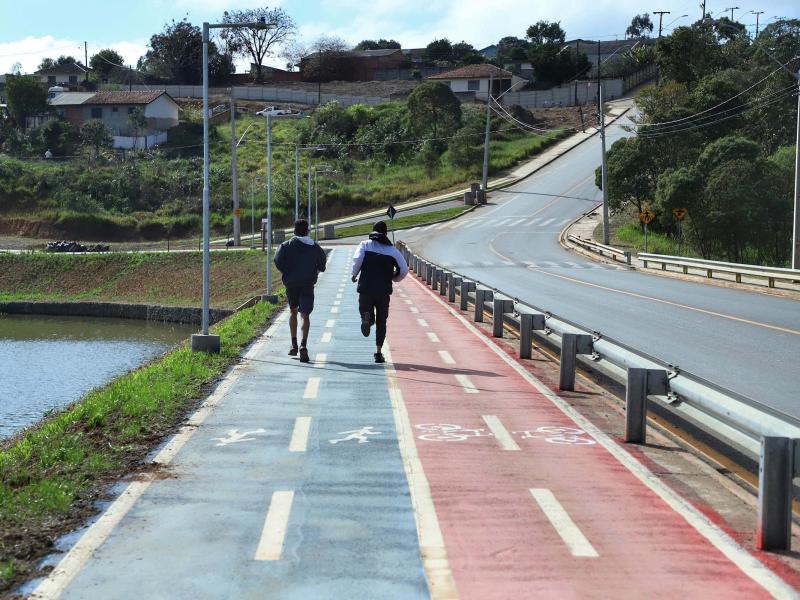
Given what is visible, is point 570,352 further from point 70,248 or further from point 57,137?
point 57,137

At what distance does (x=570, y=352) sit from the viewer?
41.1 ft

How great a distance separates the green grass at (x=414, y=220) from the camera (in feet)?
258

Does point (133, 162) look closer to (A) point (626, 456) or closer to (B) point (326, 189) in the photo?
(B) point (326, 189)

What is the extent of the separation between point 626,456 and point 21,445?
595 centimetres

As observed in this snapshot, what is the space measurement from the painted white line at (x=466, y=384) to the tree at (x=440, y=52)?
143 meters

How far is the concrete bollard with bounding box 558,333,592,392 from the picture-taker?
12.1m

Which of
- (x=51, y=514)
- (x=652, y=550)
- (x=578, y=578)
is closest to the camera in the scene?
(x=578, y=578)

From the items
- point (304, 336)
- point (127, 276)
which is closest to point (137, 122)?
point (127, 276)

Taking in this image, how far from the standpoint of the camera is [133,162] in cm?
10031

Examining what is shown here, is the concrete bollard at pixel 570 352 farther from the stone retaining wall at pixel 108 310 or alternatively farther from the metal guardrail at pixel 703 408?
the stone retaining wall at pixel 108 310

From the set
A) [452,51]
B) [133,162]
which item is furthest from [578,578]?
[452,51]

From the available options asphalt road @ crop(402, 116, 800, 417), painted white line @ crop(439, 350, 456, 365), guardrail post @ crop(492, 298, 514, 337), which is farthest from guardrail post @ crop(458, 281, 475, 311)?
painted white line @ crop(439, 350, 456, 365)

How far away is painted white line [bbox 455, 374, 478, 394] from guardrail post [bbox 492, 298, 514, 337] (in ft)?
14.2

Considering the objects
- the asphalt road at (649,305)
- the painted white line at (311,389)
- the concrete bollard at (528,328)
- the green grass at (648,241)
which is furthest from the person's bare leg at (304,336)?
the green grass at (648,241)
